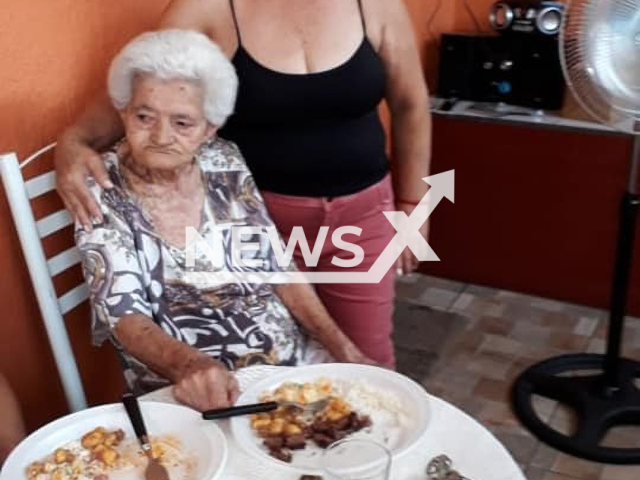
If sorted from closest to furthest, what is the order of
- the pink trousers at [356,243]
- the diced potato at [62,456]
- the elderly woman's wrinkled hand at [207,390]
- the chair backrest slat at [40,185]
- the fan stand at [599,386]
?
1. the diced potato at [62,456]
2. the elderly woman's wrinkled hand at [207,390]
3. the chair backrest slat at [40,185]
4. the pink trousers at [356,243]
5. the fan stand at [599,386]

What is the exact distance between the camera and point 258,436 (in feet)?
3.65

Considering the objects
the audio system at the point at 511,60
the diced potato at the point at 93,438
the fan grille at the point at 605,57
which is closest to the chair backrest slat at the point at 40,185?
the diced potato at the point at 93,438

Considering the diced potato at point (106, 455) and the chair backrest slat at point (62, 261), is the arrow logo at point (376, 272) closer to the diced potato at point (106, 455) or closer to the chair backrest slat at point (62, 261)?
the chair backrest slat at point (62, 261)

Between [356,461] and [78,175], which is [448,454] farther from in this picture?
[78,175]

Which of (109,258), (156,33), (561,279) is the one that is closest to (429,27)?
(561,279)

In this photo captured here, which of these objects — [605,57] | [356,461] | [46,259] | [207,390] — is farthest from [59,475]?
[605,57]

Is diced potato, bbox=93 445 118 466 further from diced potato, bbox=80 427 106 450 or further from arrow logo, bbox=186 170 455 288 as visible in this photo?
arrow logo, bbox=186 170 455 288

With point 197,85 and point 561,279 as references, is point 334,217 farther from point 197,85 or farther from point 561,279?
point 561,279

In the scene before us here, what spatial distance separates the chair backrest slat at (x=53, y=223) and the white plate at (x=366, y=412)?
574 millimetres

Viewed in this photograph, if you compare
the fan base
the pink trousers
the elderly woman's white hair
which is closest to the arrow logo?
the pink trousers

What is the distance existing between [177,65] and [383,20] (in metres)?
0.51

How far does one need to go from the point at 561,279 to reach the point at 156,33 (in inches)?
80.0

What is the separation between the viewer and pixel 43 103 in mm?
1572

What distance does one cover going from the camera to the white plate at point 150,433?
1.05m
